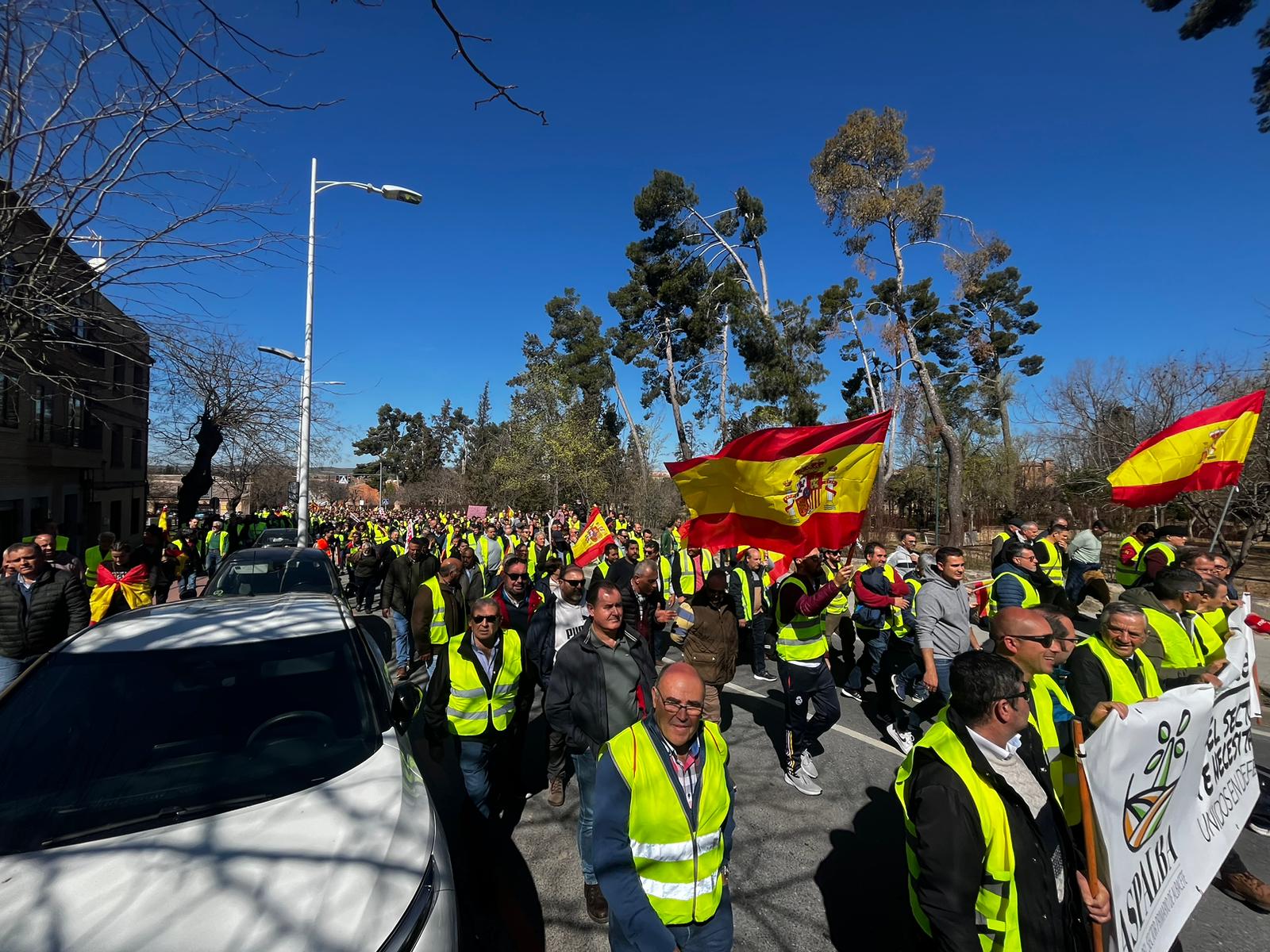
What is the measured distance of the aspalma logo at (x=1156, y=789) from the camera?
230cm

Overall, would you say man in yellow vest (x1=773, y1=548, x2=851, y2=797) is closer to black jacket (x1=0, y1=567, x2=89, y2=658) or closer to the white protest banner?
the white protest banner

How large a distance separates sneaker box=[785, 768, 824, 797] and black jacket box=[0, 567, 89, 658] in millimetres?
5919

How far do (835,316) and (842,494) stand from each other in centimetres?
2565

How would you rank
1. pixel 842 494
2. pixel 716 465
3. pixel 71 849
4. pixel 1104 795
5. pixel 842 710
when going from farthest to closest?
pixel 842 710, pixel 716 465, pixel 842 494, pixel 1104 795, pixel 71 849

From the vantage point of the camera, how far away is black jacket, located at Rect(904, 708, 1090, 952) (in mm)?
2004

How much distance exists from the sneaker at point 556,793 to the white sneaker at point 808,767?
6.18ft

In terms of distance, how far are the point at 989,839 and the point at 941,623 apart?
3.58 m

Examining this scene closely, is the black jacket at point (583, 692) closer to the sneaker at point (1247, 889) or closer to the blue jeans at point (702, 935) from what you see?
the blue jeans at point (702, 935)

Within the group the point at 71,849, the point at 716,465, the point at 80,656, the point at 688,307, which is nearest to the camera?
the point at 71,849

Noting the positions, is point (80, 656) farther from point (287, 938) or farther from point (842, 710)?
point (842, 710)

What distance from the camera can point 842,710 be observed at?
6.77m

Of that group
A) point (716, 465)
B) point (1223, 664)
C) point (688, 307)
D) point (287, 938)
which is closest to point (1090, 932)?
point (1223, 664)

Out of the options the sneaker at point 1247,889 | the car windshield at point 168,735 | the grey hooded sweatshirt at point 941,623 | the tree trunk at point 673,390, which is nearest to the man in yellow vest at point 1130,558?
the grey hooded sweatshirt at point 941,623

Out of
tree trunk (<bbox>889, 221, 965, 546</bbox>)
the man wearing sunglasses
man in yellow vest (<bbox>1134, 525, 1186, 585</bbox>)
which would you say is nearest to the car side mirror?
the man wearing sunglasses
